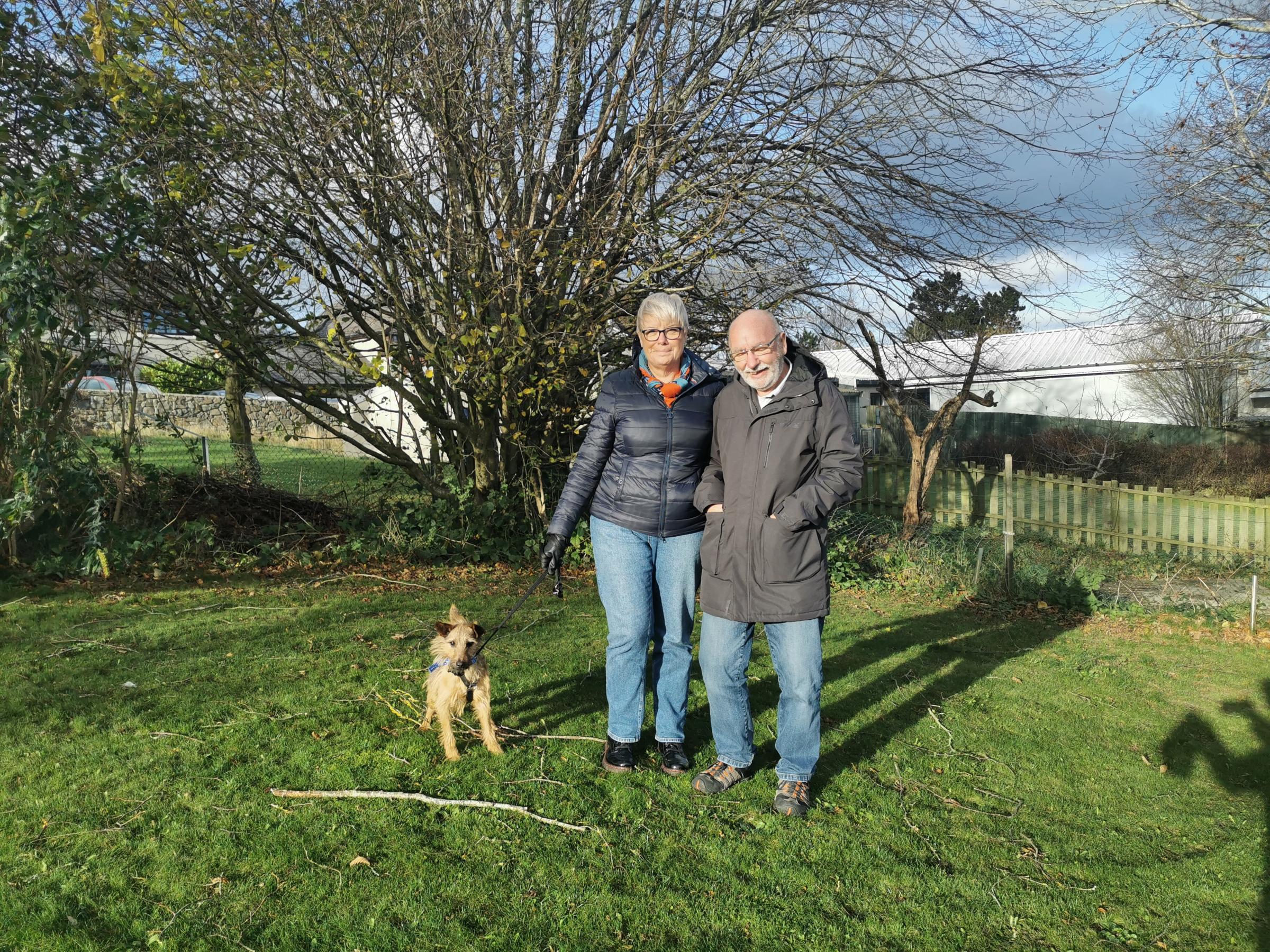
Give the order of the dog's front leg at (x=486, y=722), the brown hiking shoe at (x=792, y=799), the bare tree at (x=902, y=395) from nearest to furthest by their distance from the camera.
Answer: the brown hiking shoe at (x=792, y=799), the dog's front leg at (x=486, y=722), the bare tree at (x=902, y=395)

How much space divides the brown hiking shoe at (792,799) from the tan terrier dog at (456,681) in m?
1.31

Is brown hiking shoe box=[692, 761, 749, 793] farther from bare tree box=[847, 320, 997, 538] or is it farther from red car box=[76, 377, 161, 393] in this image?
red car box=[76, 377, 161, 393]

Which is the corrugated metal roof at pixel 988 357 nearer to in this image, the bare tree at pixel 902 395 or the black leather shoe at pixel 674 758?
the bare tree at pixel 902 395

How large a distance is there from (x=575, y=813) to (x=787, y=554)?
1367mm

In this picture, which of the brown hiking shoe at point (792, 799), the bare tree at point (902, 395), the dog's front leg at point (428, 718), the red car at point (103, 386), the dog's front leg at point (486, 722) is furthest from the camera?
the bare tree at point (902, 395)

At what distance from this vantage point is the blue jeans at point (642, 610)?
3.72m

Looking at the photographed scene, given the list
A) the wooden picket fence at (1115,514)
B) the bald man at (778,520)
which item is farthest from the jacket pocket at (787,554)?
the wooden picket fence at (1115,514)

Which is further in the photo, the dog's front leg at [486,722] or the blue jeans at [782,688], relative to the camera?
the dog's front leg at [486,722]

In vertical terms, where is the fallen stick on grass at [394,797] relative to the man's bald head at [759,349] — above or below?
below

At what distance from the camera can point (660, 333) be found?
359cm

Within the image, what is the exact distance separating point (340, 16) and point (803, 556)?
6492mm

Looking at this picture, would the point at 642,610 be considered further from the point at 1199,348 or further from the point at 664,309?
the point at 1199,348

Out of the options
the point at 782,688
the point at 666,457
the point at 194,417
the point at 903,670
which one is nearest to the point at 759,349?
the point at 666,457

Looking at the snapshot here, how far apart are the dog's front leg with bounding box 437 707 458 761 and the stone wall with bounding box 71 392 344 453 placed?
563 cm
